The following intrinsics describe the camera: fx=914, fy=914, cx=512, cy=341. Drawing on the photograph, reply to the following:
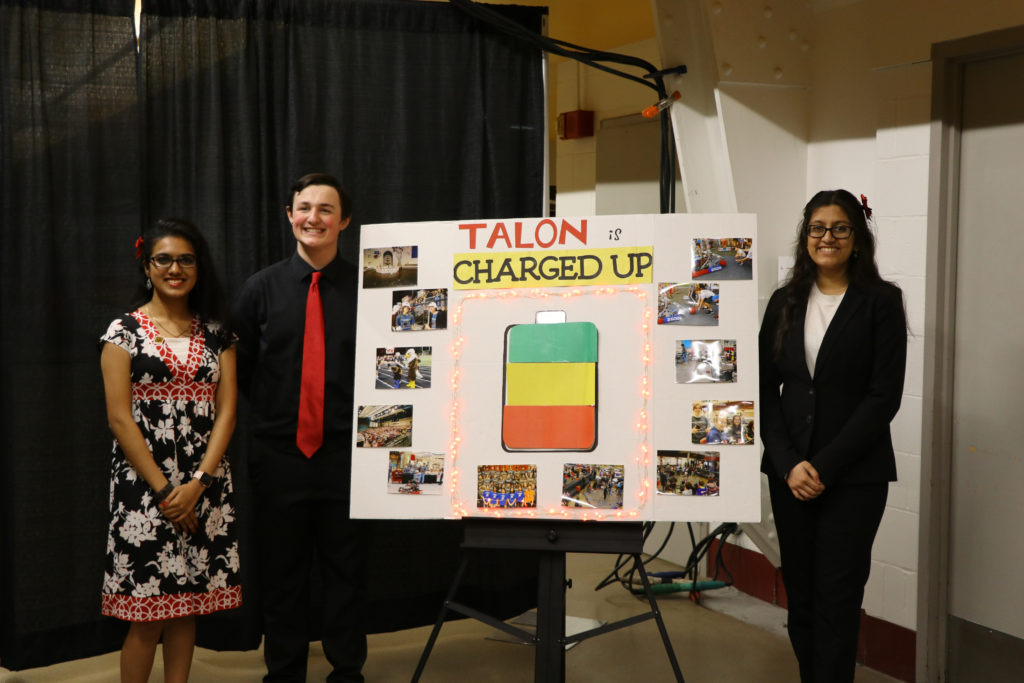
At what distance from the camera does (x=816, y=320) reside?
2.44 m

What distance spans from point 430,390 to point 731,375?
78 cm

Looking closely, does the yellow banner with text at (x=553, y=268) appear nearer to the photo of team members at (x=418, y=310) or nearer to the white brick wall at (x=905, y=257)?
the photo of team members at (x=418, y=310)

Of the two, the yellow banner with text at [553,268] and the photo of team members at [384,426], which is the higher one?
the yellow banner with text at [553,268]

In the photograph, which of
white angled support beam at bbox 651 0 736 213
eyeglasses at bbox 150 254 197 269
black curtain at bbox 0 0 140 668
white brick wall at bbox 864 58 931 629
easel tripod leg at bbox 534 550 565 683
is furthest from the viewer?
white angled support beam at bbox 651 0 736 213

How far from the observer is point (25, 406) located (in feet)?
9.39

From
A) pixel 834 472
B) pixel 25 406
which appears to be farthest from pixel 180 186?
pixel 834 472

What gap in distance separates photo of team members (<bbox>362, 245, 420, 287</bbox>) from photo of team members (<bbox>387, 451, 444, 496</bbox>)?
18.2 inches

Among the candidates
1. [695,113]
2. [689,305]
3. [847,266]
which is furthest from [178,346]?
[695,113]

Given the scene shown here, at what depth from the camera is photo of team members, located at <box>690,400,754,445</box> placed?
7.54 ft

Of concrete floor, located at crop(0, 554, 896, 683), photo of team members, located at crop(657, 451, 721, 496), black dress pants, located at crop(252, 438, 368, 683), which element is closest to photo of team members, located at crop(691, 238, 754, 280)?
photo of team members, located at crop(657, 451, 721, 496)

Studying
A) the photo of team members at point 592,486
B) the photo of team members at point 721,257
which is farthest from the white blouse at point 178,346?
the photo of team members at point 721,257

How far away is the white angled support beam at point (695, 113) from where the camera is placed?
3188 mm

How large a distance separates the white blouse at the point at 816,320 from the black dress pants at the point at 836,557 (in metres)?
0.34

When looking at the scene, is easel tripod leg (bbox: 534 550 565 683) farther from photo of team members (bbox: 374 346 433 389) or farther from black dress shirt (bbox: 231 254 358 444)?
black dress shirt (bbox: 231 254 358 444)
